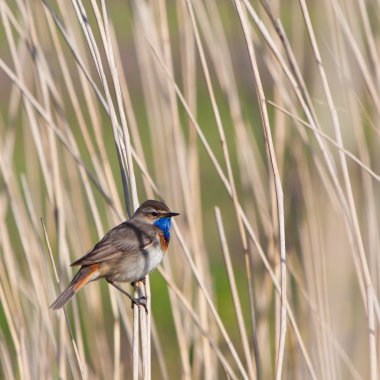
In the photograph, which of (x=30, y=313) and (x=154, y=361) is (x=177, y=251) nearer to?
(x=30, y=313)

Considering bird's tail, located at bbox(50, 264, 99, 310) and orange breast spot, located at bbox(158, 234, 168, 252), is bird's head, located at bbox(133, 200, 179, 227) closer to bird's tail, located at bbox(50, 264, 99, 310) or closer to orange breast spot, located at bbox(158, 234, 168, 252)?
orange breast spot, located at bbox(158, 234, 168, 252)

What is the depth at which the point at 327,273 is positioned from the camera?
4.24 m

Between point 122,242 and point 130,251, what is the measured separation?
0.09 meters

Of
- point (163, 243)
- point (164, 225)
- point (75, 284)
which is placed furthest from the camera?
Answer: point (164, 225)

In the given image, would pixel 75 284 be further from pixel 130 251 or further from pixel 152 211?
pixel 152 211

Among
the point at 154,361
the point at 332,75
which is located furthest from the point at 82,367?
the point at 154,361

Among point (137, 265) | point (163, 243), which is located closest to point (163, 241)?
point (163, 243)

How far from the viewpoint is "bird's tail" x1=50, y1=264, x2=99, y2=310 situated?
3.57m

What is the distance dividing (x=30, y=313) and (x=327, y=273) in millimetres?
1583

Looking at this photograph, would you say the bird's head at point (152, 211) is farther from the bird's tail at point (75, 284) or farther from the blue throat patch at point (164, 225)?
the bird's tail at point (75, 284)

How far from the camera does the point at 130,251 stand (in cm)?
411

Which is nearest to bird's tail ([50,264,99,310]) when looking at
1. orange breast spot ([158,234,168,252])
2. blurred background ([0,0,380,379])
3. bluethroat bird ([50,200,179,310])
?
bluethroat bird ([50,200,179,310])

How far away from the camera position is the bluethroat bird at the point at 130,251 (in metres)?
3.88

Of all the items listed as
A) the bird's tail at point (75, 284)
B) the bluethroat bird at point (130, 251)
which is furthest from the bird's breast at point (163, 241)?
the bird's tail at point (75, 284)
